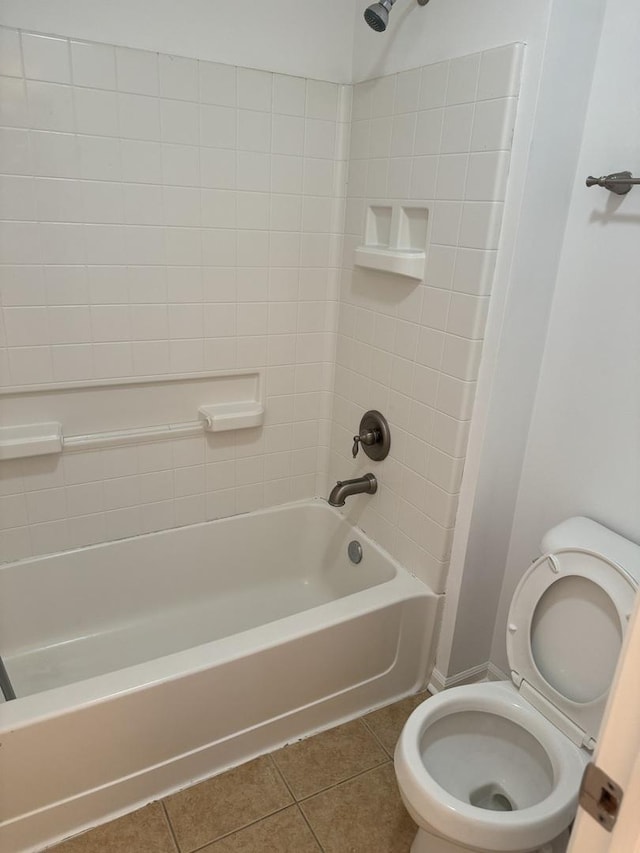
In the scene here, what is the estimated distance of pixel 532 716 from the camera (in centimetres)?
149

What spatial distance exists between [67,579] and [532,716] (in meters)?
1.51

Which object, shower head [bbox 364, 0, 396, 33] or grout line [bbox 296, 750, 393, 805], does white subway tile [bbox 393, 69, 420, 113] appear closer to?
shower head [bbox 364, 0, 396, 33]

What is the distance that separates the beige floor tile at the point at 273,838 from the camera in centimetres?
155

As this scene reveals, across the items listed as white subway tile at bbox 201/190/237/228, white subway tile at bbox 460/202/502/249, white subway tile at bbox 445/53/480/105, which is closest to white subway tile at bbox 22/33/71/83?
white subway tile at bbox 201/190/237/228

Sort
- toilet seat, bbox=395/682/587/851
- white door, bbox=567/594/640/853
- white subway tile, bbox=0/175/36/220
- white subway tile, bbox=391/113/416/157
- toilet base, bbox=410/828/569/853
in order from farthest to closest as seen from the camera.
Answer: white subway tile, bbox=391/113/416/157 < white subway tile, bbox=0/175/36/220 < toilet base, bbox=410/828/569/853 < toilet seat, bbox=395/682/587/851 < white door, bbox=567/594/640/853

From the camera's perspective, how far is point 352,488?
2096 millimetres

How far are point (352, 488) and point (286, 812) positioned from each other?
97 cm

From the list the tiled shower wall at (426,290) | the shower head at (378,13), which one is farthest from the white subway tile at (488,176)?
the shower head at (378,13)

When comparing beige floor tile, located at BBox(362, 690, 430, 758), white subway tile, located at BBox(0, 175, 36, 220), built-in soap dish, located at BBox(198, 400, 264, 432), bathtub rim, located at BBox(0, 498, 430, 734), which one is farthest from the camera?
built-in soap dish, located at BBox(198, 400, 264, 432)

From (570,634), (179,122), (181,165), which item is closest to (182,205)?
(181,165)

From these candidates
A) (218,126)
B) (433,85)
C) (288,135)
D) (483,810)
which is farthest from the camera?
(288,135)

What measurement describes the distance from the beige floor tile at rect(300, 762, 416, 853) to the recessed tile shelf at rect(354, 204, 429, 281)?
4.83 ft

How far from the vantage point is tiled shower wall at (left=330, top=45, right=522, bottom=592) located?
1565 mm

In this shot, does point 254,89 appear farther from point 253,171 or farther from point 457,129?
point 457,129
